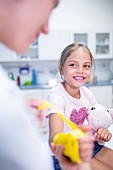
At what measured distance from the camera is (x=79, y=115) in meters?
1.20

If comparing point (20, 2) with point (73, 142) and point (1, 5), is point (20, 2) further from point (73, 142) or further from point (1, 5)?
point (73, 142)

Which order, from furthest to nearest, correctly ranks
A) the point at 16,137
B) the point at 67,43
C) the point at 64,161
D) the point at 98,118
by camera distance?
the point at 67,43, the point at 98,118, the point at 64,161, the point at 16,137

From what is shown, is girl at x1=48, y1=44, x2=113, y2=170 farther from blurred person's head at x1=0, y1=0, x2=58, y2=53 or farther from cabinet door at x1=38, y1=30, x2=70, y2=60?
cabinet door at x1=38, y1=30, x2=70, y2=60

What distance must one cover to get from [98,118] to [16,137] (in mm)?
803

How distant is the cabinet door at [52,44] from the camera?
3.70m

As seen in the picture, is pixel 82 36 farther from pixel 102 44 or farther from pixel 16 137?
pixel 16 137

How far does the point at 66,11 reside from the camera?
4.06m

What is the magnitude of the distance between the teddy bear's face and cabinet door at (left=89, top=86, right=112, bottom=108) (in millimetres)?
2486

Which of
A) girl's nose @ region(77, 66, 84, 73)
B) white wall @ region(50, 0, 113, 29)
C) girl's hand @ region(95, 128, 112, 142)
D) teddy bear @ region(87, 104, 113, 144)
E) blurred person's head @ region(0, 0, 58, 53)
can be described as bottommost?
girl's hand @ region(95, 128, 112, 142)

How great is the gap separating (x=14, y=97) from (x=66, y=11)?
384 cm

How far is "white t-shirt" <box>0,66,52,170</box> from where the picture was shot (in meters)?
0.41

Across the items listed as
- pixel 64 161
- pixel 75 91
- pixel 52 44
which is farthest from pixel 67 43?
pixel 64 161

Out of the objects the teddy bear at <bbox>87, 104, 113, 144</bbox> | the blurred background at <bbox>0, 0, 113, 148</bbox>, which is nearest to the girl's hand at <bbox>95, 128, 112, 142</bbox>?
the teddy bear at <bbox>87, 104, 113, 144</bbox>

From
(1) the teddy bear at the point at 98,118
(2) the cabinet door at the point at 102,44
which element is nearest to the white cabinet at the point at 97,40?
(2) the cabinet door at the point at 102,44
